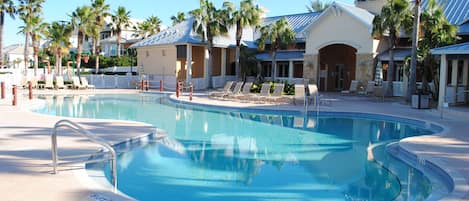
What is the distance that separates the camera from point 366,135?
41.9ft

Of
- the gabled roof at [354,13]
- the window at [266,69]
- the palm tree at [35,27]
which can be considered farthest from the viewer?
the palm tree at [35,27]

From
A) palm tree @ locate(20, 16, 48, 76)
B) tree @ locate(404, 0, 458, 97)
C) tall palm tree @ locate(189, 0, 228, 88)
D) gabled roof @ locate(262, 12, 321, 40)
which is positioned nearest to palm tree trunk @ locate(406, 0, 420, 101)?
tree @ locate(404, 0, 458, 97)

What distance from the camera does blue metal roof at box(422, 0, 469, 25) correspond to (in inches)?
974

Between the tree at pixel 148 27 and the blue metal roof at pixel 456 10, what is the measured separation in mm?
31435

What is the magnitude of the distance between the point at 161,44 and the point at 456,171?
26.7 metres

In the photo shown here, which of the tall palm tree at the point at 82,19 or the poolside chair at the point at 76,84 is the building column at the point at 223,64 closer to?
the poolside chair at the point at 76,84

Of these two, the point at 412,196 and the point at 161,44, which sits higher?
the point at 161,44

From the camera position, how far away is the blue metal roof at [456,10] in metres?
24.7

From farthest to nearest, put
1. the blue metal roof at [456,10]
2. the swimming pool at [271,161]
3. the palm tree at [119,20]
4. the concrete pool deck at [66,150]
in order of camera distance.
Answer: the palm tree at [119,20], the blue metal roof at [456,10], the swimming pool at [271,161], the concrete pool deck at [66,150]

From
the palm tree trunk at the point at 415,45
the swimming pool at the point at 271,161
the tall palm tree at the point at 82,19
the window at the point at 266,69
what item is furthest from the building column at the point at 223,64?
the swimming pool at the point at 271,161

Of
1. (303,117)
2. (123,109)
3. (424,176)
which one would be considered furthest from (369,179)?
(123,109)

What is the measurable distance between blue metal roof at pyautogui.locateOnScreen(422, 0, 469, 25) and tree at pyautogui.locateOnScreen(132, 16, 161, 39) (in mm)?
31435

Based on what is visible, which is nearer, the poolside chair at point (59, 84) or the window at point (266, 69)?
the poolside chair at point (59, 84)

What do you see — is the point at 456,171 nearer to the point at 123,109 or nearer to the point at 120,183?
the point at 120,183
